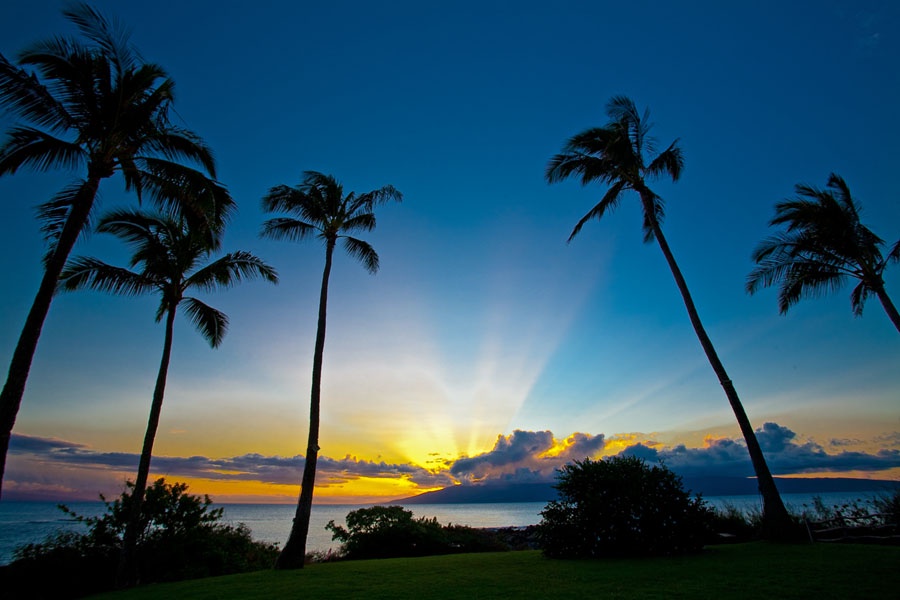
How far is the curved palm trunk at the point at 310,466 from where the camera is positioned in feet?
39.2

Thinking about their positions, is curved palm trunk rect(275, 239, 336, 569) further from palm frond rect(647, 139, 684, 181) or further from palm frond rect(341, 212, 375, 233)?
palm frond rect(647, 139, 684, 181)

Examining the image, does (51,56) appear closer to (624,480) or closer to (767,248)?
(624,480)

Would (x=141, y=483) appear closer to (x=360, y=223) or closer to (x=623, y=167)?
(x=360, y=223)

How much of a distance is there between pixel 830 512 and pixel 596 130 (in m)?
15.9

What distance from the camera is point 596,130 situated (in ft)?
58.1

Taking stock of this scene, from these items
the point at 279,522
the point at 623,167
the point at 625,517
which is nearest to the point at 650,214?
the point at 623,167

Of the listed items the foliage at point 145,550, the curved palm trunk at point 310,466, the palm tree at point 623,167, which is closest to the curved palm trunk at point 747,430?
the palm tree at point 623,167

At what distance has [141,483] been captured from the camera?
40.1 feet

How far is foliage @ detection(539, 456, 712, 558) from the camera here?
36.8 ft

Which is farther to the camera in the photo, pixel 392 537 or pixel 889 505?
pixel 392 537

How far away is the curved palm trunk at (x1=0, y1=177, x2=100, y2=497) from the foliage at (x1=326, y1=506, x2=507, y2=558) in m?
12.1

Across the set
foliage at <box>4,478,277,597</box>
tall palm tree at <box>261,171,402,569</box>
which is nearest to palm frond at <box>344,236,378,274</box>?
tall palm tree at <box>261,171,402,569</box>

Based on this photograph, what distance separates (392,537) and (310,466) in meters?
6.16

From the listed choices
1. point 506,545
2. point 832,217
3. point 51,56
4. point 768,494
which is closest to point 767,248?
point 832,217
